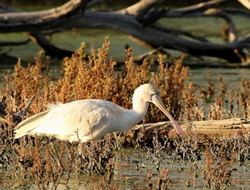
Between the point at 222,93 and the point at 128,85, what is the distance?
3910 mm

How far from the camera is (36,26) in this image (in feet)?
47.8

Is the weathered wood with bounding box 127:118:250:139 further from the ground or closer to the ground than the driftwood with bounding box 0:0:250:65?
closer to the ground

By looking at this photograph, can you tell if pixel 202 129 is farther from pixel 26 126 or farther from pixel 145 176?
pixel 26 126

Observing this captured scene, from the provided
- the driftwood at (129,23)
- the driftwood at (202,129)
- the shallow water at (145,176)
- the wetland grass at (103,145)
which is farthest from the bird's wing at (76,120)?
the driftwood at (129,23)

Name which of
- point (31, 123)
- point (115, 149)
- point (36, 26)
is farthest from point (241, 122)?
point (36, 26)

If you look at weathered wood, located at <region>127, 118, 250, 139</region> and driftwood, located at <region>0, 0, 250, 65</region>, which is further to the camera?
driftwood, located at <region>0, 0, 250, 65</region>

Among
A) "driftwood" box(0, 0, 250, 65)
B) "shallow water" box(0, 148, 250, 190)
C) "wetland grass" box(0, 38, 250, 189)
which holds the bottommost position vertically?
"shallow water" box(0, 148, 250, 190)

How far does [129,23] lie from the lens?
15.5m

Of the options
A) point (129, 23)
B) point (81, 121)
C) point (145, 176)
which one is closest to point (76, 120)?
point (81, 121)

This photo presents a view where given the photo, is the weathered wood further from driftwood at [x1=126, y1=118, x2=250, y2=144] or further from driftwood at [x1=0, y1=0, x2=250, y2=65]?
driftwood at [x1=0, y1=0, x2=250, y2=65]

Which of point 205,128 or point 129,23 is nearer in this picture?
point 205,128

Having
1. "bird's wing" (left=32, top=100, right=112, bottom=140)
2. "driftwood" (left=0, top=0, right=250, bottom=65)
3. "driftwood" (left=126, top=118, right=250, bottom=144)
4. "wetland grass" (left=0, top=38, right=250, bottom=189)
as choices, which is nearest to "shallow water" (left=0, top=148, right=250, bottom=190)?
"wetland grass" (left=0, top=38, right=250, bottom=189)

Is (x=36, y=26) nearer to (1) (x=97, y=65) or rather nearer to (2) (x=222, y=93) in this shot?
(2) (x=222, y=93)

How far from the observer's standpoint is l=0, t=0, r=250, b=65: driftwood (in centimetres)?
1443
